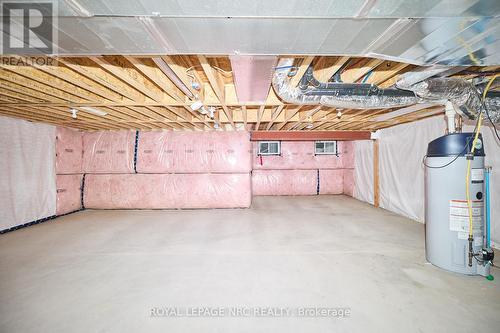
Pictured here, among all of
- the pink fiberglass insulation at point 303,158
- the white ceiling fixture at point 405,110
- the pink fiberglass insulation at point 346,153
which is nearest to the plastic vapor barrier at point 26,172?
the pink fiberglass insulation at point 303,158

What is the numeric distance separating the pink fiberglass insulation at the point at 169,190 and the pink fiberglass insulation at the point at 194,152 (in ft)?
0.77

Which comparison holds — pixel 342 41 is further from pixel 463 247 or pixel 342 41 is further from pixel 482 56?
pixel 463 247

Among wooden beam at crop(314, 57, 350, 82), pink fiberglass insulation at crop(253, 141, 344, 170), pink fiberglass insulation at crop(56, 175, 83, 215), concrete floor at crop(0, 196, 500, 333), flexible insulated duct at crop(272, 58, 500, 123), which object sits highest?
wooden beam at crop(314, 57, 350, 82)

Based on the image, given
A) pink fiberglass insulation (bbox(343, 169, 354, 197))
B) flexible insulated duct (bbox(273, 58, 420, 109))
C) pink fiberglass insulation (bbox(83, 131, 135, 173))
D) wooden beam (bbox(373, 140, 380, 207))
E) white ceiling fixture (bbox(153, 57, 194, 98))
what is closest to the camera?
white ceiling fixture (bbox(153, 57, 194, 98))

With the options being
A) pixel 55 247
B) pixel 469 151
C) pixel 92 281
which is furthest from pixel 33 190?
pixel 469 151

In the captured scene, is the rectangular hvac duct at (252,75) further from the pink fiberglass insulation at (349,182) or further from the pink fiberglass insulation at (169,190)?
the pink fiberglass insulation at (349,182)

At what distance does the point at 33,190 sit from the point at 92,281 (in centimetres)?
361

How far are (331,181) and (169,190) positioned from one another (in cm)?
579

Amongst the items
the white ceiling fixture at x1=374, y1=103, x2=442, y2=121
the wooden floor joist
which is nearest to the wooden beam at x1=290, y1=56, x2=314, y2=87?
the wooden floor joist

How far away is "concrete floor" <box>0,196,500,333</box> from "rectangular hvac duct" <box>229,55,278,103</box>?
7.09 ft

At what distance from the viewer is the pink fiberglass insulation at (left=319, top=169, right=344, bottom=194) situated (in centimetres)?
739

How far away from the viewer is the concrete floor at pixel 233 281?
162 centimetres

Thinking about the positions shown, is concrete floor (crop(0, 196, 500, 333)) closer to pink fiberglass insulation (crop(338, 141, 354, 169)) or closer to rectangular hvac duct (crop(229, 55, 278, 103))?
rectangular hvac duct (crop(229, 55, 278, 103))

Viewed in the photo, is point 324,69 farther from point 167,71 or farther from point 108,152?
point 108,152
